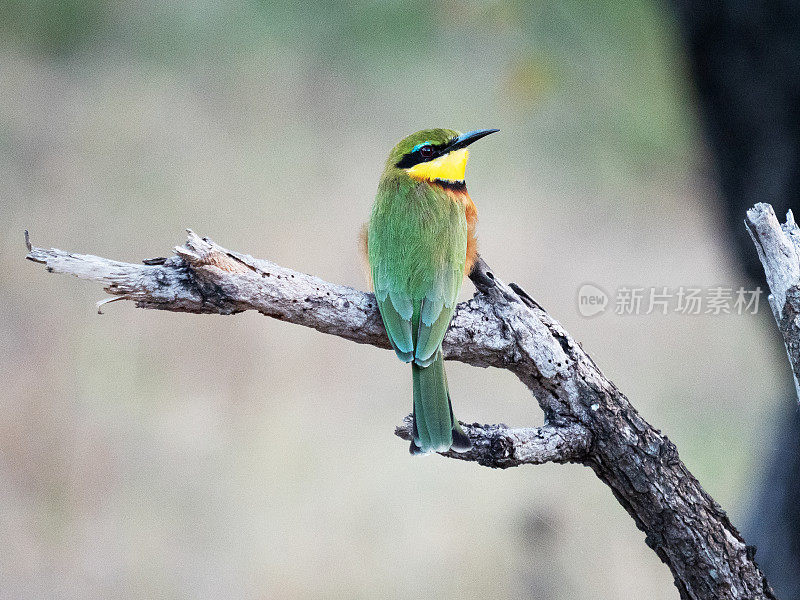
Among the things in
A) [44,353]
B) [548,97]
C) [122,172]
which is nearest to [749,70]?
[548,97]

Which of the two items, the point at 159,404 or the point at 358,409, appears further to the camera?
the point at 358,409

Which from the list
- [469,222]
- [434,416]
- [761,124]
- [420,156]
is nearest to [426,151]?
[420,156]

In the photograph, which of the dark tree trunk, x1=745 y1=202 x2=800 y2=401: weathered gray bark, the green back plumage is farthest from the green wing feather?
the dark tree trunk

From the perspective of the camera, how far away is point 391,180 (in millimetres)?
1607

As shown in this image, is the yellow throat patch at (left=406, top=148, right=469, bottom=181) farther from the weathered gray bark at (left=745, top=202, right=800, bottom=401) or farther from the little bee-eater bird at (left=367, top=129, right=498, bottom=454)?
the weathered gray bark at (left=745, top=202, right=800, bottom=401)

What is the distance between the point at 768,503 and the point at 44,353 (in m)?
2.31

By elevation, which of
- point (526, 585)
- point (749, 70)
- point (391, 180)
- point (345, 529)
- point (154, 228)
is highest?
point (749, 70)

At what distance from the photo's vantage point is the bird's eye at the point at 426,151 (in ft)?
5.19

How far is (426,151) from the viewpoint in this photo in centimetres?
159

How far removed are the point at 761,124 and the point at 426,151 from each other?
56.2 inches

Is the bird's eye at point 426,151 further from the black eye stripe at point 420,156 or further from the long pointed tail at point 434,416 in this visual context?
the long pointed tail at point 434,416

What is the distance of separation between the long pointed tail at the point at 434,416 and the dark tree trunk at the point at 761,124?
156cm

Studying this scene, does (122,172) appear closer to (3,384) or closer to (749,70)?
(3,384)

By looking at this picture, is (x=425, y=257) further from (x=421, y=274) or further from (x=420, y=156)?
(x=420, y=156)
